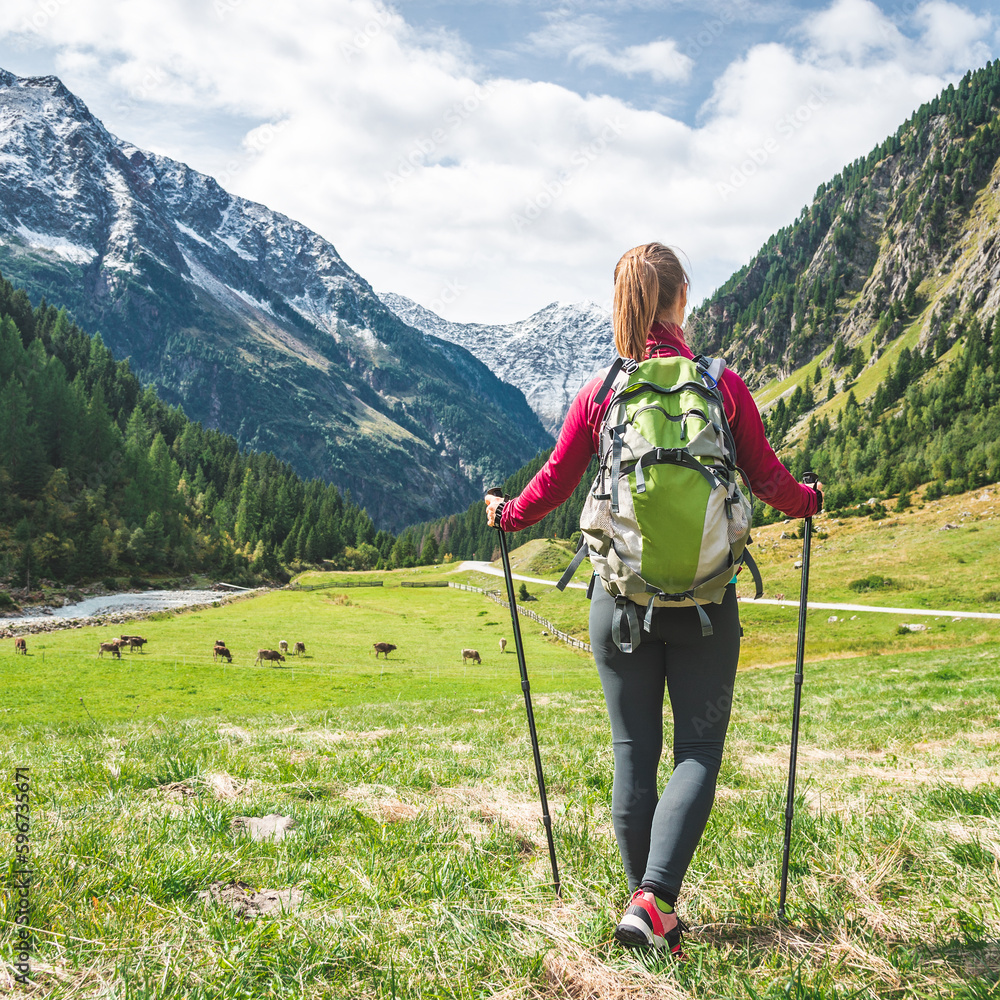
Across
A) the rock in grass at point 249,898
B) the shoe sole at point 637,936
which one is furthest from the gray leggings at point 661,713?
the rock in grass at point 249,898

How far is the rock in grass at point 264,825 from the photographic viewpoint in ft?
15.8

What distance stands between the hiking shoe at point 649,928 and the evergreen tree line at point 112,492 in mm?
96290

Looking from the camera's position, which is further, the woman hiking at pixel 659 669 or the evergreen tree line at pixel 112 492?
the evergreen tree line at pixel 112 492

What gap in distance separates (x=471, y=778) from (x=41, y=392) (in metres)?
118

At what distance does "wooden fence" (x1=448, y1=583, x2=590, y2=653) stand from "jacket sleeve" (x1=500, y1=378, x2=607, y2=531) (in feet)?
76.1

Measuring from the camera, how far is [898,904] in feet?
11.1

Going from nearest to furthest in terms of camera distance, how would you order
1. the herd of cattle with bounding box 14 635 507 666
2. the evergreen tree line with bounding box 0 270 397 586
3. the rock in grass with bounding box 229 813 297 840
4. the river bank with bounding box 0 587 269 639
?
1. the rock in grass with bounding box 229 813 297 840
2. the herd of cattle with bounding box 14 635 507 666
3. the river bank with bounding box 0 587 269 639
4. the evergreen tree line with bounding box 0 270 397 586

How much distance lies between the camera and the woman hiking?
3180 millimetres

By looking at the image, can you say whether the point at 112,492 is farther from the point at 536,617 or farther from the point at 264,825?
the point at 264,825

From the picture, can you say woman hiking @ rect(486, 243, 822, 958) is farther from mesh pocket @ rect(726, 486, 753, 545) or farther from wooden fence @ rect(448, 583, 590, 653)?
wooden fence @ rect(448, 583, 590, 653)

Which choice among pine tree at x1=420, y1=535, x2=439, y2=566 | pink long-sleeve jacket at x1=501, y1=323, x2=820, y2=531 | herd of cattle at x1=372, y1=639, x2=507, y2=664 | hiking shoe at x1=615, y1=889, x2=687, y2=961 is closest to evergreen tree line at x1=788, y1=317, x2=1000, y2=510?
herd of cattle at x1=372, y1=639, x2=507, y2=664

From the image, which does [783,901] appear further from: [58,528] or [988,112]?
[988,112]

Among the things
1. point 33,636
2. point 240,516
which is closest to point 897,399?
point 240,516

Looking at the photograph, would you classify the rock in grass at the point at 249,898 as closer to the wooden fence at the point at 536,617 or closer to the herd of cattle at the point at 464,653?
the wooden fence at the point at 536,617
